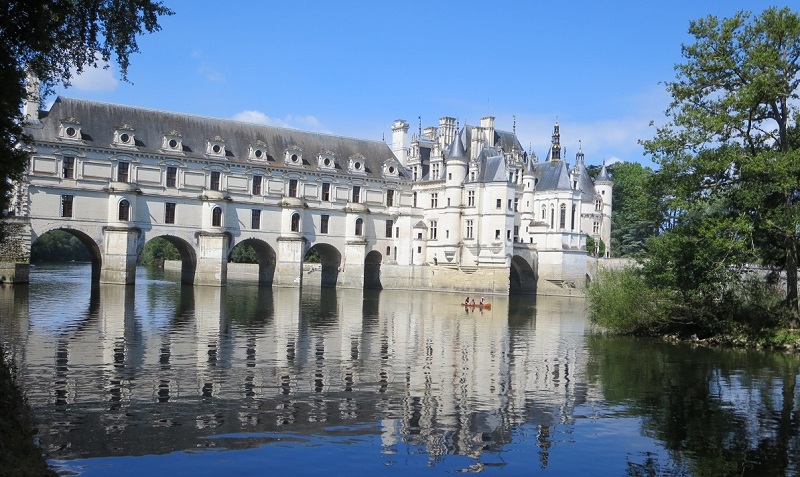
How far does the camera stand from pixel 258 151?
199ft

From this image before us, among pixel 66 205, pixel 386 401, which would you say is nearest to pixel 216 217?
pixel 66 205

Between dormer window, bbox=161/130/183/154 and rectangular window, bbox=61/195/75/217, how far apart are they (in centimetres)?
756

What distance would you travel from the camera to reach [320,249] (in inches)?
2598

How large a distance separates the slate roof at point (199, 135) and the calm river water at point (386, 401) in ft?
85.4

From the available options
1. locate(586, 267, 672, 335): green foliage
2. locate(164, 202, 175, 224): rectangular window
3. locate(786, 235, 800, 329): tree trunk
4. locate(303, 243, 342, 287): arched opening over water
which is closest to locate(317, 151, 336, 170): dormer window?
locate(303, 243, 342, 287): arched opening over water

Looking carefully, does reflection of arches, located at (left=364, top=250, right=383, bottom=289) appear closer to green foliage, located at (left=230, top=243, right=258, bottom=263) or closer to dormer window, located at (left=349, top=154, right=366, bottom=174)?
dormer window, located at (left=349, top=154, right=366, bottom=174)

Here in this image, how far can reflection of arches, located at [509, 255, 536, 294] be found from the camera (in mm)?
67525

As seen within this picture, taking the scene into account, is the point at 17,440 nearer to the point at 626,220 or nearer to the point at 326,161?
the point at 326,161

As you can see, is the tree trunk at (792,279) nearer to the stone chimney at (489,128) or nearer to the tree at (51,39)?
the tree at (51,39)

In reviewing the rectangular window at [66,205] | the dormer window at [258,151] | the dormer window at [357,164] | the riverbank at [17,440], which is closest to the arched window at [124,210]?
the rectangular window at [66,205]

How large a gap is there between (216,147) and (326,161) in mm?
9580

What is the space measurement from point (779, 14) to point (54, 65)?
2246 centimetres

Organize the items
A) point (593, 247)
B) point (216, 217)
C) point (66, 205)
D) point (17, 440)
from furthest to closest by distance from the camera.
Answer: point (593, 247)
point (216, 217)
point (66, 205)
point (17, 440)

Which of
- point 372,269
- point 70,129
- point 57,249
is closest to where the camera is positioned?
point 70,129
